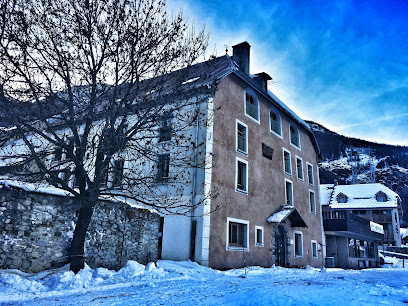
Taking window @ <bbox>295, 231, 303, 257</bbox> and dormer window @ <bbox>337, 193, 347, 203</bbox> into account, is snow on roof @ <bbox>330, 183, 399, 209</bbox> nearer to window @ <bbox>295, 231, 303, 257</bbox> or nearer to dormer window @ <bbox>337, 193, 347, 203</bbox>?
dormer window @ <bbox>337, 193, 347, 203</bbox>

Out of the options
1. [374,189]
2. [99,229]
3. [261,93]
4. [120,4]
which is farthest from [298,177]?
[374,189]

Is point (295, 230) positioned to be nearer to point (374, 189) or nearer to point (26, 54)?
point (26, 54)

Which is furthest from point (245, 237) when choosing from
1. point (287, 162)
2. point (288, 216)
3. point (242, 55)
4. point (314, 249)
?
point (242, 55)

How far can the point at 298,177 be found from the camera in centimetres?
2445

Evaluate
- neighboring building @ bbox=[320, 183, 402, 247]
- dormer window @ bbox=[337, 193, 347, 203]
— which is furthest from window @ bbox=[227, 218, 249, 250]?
dormer window @ bbox=[337, 193, 347, 203]

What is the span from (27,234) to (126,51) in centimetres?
589

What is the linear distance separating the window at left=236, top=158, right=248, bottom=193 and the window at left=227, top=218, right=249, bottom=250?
6.08 feet

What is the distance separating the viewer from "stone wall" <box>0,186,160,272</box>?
8719 millimetres

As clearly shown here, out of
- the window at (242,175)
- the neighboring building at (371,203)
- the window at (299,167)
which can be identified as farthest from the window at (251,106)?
the neighboring building at (371,203)

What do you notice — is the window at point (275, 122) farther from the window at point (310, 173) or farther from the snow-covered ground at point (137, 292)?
the snow-covered ground at point (137, 292)

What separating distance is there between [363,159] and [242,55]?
15820 centimetres

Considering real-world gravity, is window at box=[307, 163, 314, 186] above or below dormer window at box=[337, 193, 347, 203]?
below

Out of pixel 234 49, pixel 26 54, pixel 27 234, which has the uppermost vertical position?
pixel 234 49

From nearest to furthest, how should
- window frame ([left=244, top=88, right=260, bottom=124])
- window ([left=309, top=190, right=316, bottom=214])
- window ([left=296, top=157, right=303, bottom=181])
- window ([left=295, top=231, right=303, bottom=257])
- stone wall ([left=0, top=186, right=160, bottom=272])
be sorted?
stone wall ([left=0, top=186, right=160, bottom=272]) < window frame ([left=244, top=88, right=260, bottom=124]) < window ([left=295, top=231, right=303, bottom=257]) < window ([left=296, top=157, right=303, bottom=181]) < window ([left=309, top=190, right=316, bottom=214])
